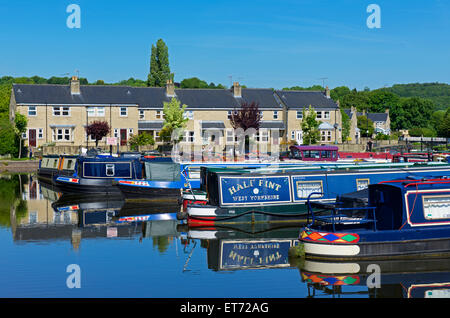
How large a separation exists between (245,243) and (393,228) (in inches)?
232

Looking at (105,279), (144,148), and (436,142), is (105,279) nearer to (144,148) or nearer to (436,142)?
(144,148)

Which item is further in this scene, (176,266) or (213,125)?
(213,125)

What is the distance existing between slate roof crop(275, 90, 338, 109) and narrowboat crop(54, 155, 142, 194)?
1510 inches

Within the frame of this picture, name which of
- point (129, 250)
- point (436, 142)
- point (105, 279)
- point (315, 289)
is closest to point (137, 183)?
point (129, 250)

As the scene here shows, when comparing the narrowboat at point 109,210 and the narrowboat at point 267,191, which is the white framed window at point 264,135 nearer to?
the narrowboat at point 109,210

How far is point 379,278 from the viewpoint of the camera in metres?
17.6

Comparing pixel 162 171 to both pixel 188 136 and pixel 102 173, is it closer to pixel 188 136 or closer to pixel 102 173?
pixel 102 173

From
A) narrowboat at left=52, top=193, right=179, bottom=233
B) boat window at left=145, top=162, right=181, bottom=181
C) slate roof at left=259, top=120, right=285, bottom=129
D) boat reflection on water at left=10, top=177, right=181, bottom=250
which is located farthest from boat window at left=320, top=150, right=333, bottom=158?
slate roof at left=259, top=120, right=285, bottom=129

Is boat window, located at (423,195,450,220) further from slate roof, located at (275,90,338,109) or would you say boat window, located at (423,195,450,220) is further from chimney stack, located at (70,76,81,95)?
chimney stack, located at (70,76,81,95)

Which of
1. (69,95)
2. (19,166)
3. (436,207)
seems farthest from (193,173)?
(69,95)

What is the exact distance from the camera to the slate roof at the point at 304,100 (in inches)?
2960

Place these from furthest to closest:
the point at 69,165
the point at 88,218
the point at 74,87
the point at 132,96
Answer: the point at 132,96
the point at 74,87
the point at 69,165
the point at 88,218

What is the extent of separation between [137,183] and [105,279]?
17.1m

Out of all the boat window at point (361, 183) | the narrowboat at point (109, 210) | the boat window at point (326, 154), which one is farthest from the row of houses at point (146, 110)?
the boat window at point (361, 183)
